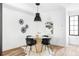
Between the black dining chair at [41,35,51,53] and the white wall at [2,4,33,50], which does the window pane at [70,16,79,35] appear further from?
the white wall at [2,4,33,50]

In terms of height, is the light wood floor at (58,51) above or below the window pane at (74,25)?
below

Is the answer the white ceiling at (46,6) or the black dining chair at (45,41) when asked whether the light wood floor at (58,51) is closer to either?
the black dining chair at (45,41)

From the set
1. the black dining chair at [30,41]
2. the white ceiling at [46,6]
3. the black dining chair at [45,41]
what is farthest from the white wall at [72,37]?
the black dining chair at [30,41]

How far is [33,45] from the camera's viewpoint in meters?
1.92

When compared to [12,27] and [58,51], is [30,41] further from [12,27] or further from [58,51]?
[58,51]

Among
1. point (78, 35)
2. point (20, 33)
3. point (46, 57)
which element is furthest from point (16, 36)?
point (78, 35)

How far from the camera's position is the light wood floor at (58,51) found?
1.86 m

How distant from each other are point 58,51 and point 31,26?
54 centimetres

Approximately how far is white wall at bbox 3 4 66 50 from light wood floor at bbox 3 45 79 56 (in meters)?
0.06

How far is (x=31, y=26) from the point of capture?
1.88 m

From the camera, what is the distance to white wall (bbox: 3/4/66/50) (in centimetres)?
184

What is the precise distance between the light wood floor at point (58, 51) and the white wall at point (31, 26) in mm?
65

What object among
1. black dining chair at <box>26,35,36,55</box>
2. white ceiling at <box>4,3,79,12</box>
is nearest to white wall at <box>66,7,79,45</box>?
white ceiling at <box>4,3,79,12</box>

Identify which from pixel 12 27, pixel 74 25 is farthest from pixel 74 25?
pixel 12 27
